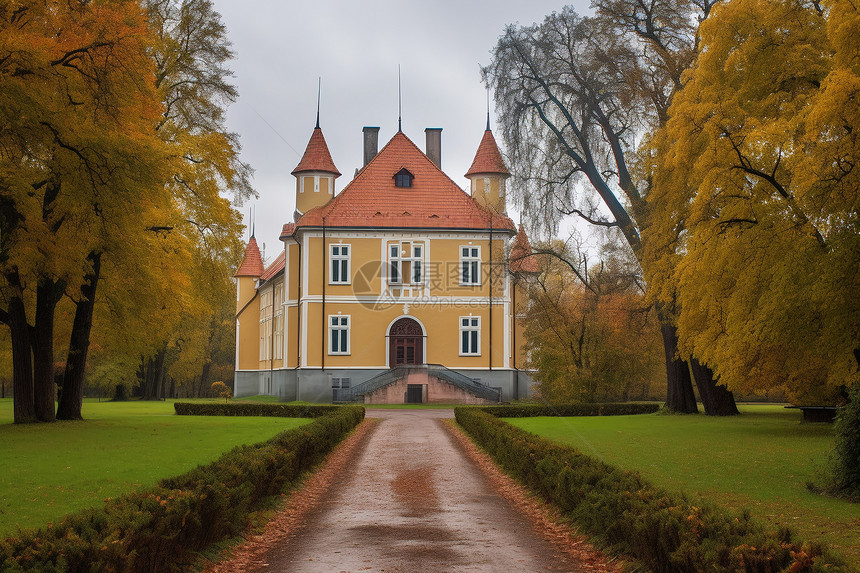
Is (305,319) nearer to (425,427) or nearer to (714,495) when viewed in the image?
(425,427)

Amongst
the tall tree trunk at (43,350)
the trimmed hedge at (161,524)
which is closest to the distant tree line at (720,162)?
the trimmed hedge at (161,524)

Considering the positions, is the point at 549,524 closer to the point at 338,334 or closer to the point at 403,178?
the point at 338,334

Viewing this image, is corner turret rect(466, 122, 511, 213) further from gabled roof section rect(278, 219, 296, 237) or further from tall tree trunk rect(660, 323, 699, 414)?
tall tree trunk rect(660, 323, 699, 414)

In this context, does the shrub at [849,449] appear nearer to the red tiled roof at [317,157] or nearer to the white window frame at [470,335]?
the white window frame at [470,335]

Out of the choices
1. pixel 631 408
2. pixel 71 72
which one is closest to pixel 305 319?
pixel 631 408

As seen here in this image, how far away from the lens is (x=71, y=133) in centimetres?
1812

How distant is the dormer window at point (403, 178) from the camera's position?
4703 centimetres

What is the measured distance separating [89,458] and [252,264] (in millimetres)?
48209

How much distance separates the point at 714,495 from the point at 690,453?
5.70 m

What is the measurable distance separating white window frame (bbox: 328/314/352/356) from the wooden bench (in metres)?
24.8

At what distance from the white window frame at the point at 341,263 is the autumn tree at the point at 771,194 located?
80.2 ft

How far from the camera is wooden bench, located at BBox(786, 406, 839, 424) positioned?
24.3m

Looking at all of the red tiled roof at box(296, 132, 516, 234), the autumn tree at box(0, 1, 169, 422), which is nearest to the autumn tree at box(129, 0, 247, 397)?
the autumn tree at box(0, 1, 169, 422)

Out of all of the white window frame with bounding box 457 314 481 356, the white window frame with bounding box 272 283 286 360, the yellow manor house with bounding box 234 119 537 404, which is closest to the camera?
the yellow manor house with bounding box 234 119 537 404
